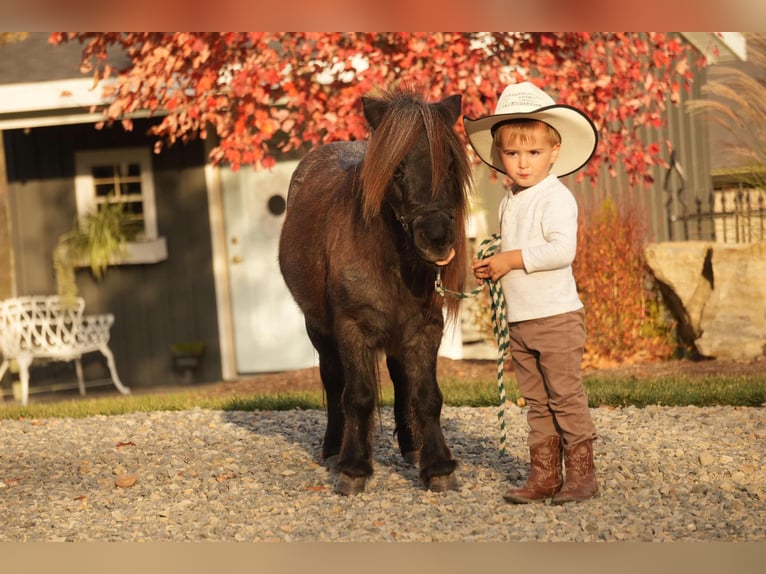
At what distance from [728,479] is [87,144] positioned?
30.2 feet

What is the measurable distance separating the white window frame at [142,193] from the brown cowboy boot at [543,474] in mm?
8009

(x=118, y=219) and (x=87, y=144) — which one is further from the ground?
(x=87, y=144)

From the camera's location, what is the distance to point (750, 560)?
3.48 metres

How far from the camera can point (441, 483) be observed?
4.73 m

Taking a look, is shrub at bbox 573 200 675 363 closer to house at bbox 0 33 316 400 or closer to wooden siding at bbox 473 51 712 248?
wooden siding at bbox 473 51 712 248

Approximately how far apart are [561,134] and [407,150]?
0.69m

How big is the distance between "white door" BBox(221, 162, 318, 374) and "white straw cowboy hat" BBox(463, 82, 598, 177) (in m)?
7.23

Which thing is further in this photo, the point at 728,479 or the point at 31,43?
the point at 31,43

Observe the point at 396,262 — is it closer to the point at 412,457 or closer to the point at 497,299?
the point at 497,299

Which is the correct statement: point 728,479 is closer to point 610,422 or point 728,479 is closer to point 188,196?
point 610,422

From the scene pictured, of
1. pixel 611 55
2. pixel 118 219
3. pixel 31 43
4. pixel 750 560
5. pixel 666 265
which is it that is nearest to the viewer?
pixel 750 560

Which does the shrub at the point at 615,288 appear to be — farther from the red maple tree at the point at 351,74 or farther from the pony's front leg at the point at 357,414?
the pony's front leg at the point at 357,414

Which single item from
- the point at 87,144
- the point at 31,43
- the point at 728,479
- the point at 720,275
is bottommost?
the point at 728,479
